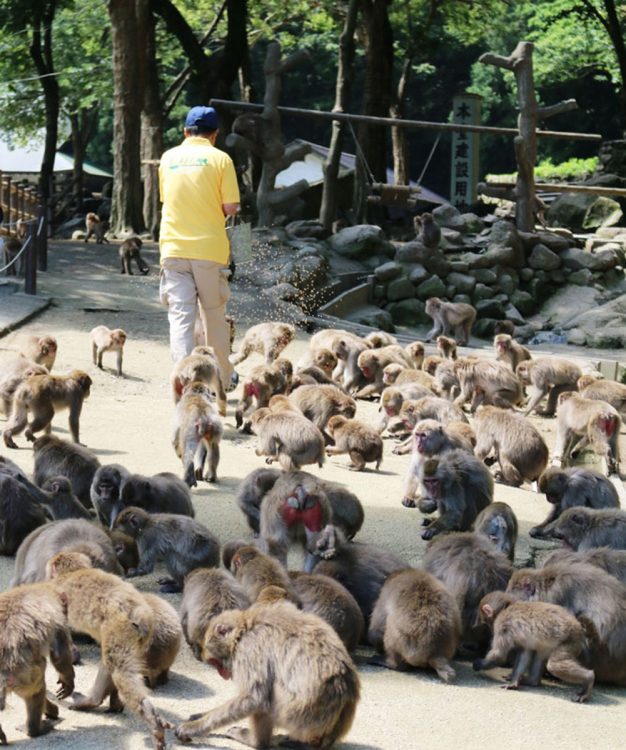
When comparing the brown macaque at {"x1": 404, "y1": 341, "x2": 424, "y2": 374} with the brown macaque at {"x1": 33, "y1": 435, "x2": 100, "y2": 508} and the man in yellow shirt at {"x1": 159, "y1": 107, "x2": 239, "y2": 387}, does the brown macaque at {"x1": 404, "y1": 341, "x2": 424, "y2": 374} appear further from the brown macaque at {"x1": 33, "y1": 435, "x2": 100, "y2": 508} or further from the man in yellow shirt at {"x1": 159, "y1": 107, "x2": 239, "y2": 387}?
the brown macaque at {"x1": 33, "y1": 435, "x2": 100, "y2": 508}

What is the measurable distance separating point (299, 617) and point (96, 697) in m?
0.97

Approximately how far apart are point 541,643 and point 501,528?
5.27 ft

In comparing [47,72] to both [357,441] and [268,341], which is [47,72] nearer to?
[268,341]

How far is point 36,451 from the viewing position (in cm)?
862

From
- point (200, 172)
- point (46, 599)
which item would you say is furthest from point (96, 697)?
point (200, 172)

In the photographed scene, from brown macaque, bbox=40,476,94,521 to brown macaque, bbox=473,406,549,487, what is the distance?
3.98m

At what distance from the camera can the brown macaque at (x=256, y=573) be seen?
20.3 feet

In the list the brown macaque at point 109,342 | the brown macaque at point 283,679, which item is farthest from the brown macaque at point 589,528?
the brown macaque at point 109,342

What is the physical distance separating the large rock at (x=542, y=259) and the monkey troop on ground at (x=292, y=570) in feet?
38.8

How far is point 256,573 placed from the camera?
20.6ft

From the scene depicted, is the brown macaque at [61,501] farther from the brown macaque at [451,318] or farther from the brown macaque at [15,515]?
the brown macaque at [451,318]

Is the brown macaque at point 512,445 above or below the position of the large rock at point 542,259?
below

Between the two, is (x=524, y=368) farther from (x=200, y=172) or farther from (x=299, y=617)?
(x=299, y=617)

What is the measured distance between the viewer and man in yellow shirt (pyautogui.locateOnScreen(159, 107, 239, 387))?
11.5 meters
